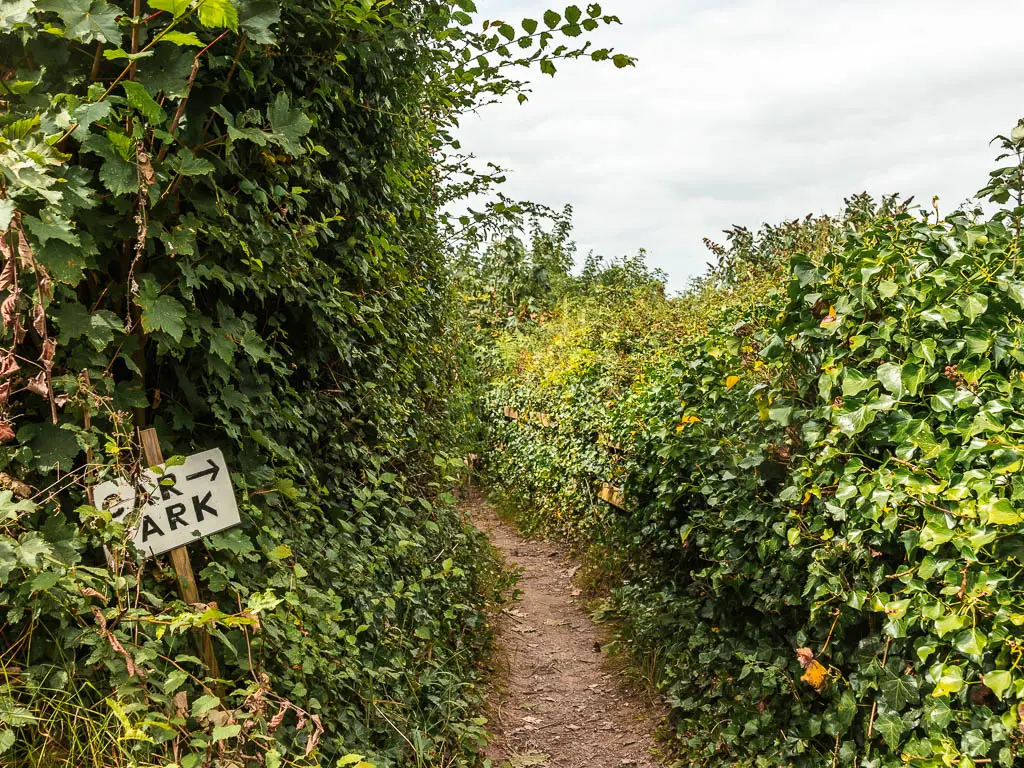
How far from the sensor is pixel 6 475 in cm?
190

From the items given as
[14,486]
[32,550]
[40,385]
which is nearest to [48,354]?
[40,385]

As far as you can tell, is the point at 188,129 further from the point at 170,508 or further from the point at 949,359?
the point at 949,359

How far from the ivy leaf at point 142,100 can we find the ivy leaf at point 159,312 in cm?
53

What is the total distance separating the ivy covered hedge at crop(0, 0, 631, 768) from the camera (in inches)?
76.0

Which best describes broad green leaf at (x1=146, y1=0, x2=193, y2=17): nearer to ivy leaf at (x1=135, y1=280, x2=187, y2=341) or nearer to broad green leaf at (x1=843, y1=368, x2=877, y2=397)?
ivy leaf at (x1=135, y1=280, x2=187, y2=341)

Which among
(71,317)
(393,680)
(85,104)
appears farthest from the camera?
(393,680)

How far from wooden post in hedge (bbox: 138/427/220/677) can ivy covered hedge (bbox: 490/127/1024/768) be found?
2530mm

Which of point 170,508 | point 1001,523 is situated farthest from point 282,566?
point 1001,523

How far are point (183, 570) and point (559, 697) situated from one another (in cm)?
377

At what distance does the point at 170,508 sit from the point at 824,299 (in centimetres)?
288

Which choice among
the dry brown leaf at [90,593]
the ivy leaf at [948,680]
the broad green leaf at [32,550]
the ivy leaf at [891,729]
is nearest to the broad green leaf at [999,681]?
the ivy leaf at [948,680]

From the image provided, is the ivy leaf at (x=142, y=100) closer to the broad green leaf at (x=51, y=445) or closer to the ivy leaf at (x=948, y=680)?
the broad green leaf at (x=51, y=445)

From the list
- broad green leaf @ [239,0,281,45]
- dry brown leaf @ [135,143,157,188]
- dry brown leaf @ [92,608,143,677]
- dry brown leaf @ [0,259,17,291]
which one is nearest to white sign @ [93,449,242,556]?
dry brown leaf @ [92,608,143,677]

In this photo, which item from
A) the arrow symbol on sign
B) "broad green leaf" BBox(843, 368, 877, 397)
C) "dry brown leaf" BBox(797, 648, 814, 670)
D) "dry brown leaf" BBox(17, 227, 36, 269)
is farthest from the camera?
"dry brown leaf" BBox(797, 648, 814, 670)
